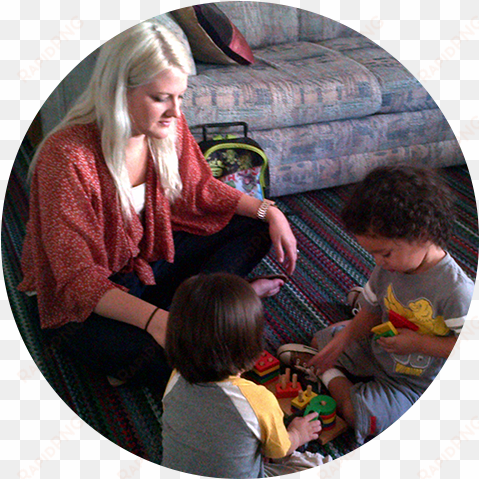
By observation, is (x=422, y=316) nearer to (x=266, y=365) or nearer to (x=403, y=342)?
(x=403, y=342)

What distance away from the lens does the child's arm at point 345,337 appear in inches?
51.1

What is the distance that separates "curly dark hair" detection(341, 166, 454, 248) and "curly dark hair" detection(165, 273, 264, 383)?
0.35 meters

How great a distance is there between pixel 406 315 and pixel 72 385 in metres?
0.73

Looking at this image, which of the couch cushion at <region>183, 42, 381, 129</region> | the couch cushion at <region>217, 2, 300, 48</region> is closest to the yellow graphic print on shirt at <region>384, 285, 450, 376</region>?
the couch cushion at <region>183, 42, 381, 129</region>

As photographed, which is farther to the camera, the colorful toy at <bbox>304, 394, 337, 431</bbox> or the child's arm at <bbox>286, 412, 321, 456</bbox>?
the colorful toy at <bbox>304, 394, 337, 431</bbox>

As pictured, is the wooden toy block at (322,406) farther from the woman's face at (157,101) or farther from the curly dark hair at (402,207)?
the woman's face at (157,101)

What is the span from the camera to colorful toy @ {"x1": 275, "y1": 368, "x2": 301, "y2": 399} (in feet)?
4.20

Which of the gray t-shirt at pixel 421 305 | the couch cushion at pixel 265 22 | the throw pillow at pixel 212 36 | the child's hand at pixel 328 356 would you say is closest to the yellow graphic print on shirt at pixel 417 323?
the gray t-shirt at pixel 421 305

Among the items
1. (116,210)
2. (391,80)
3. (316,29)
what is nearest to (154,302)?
(116,210)

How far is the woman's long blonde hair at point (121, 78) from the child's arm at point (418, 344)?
1.99ft

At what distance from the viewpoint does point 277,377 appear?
1340 mm

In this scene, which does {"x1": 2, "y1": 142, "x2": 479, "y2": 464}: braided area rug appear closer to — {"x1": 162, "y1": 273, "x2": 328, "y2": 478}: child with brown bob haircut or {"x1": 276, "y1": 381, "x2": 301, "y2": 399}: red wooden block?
{"x1": 276, "y1": 381, "x2": 301, "y2": 399}: red wooden block

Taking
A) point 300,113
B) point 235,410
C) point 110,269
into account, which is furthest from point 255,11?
point 235,410

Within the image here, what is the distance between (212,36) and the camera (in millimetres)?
1903
